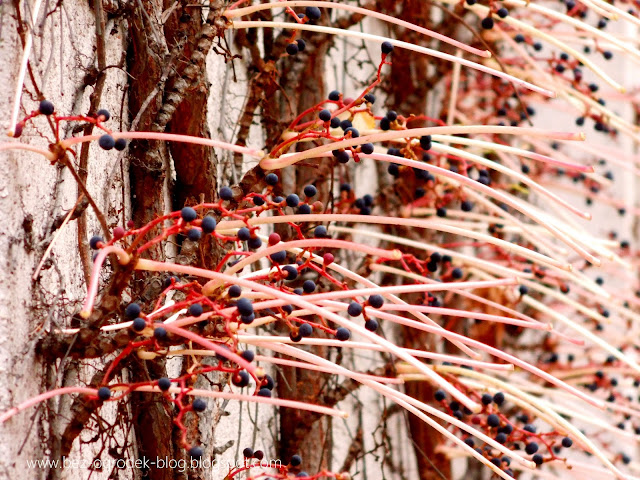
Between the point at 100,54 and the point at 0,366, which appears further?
the point at 100,54

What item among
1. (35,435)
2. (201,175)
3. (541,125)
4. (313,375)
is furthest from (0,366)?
(541,125)

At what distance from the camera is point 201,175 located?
1120 millimetres

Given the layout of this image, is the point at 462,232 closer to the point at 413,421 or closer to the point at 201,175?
the point at 201,175

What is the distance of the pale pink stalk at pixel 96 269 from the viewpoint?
2.14 feet

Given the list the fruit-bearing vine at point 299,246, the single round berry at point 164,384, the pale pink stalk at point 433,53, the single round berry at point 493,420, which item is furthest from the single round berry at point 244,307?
the single round berry at point 493,420

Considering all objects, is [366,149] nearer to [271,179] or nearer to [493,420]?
[271,179]

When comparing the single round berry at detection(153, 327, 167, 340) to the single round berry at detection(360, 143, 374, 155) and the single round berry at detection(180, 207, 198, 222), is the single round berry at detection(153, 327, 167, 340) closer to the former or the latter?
the single round berry at detection(180, 207, 198, 222)

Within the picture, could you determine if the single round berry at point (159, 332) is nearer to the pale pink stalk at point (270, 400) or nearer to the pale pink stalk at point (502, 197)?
the pale pink stalk at point (270, 400)

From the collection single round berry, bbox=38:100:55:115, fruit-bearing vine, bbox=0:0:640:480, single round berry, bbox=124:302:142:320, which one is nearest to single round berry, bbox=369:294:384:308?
fruit-bearing vine, bbox=0:0:640:480

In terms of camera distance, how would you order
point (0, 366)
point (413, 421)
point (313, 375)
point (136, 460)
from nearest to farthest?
point (0, 366)
point (136, 460)
point (313, 375)
point (413, 421)

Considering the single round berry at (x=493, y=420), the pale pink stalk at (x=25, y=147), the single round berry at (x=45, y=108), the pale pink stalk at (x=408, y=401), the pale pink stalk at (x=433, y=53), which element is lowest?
the single round berry at (x=493, y=420)

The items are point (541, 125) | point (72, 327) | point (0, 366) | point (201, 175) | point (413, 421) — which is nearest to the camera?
point (0, 366)

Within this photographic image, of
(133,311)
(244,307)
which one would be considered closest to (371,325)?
(244,307)

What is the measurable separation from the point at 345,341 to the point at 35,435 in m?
0.33
